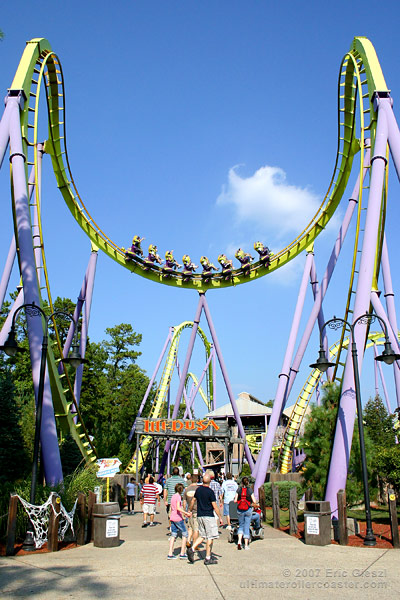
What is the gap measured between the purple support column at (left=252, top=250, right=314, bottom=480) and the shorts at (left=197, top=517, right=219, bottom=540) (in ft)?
27.2

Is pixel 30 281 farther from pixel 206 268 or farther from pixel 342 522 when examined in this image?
pixel 206 268

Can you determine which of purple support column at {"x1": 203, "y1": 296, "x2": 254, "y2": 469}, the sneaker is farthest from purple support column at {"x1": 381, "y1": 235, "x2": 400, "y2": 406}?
the sneaker

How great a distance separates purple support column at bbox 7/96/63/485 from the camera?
35.6ft

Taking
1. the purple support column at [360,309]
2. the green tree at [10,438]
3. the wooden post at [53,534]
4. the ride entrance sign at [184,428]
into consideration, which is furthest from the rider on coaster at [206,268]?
the wooden post at [53,534]

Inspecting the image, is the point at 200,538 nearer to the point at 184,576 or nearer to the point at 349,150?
the point at 184,576

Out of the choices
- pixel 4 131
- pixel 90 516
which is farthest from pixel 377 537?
pixel 4 131

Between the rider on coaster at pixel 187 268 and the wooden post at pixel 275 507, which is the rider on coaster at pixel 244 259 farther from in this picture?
the wooden post at pixel 275 507

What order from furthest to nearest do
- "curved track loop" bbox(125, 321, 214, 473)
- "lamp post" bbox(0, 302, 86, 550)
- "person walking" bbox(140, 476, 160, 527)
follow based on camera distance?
"curved track loop" bbox(125, 321, 214, 473)
"person walking" bbox(140, 476, 160, 527)
"lamp post" bbox(0, 302, 86, 550)

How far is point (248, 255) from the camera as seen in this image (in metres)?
21.7

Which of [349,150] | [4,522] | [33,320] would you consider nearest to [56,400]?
[33,320]

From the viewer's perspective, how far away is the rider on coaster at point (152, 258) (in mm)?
21375

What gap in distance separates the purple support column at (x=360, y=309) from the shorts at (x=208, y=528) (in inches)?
152

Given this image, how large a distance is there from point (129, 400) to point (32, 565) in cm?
3164

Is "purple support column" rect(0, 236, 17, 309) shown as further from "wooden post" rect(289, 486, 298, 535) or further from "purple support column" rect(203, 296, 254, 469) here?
"purple support column" rect(203, 296, 254, 469)
